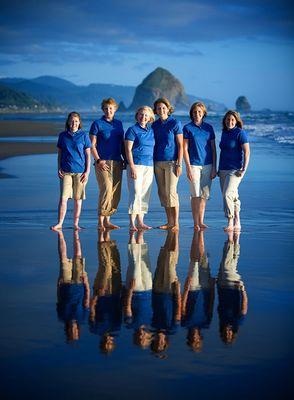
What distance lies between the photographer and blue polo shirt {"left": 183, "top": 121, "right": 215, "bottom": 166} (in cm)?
915

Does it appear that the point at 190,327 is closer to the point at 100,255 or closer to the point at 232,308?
the point at 232,308

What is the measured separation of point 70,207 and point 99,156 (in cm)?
197

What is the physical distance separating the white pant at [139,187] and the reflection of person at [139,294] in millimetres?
1174

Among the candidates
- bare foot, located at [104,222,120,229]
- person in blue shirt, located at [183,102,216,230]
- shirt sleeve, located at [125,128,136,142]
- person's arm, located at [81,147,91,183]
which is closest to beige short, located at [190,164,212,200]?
person in blue shirt, located at [183,102,216,230]

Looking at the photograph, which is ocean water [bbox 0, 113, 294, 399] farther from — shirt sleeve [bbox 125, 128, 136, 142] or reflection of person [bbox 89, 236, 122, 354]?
shirt sleeve [bbox 125, 128, 136, 142]

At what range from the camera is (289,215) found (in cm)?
1011

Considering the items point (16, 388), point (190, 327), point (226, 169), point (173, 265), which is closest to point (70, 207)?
point (226, 169)

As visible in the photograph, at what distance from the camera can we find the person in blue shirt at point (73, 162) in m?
9.09

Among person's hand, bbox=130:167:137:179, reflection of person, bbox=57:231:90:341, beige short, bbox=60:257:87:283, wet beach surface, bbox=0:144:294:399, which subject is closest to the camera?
wet beach surface, bbox=0:144:294:399

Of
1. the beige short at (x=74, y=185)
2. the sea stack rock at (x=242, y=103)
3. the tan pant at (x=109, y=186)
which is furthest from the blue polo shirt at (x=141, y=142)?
the sea stack rock at (x=242, y=103)

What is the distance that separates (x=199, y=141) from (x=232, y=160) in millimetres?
511

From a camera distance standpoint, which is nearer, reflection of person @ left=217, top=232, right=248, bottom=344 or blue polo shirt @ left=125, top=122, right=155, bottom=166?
reflection of person @ left=217, top=232, right=248, bottom=344

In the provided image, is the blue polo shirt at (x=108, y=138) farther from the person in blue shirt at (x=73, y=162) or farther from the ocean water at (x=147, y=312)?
the ocean water at (x=147, y=312)

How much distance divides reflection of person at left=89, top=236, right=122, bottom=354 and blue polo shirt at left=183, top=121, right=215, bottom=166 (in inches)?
89.1
